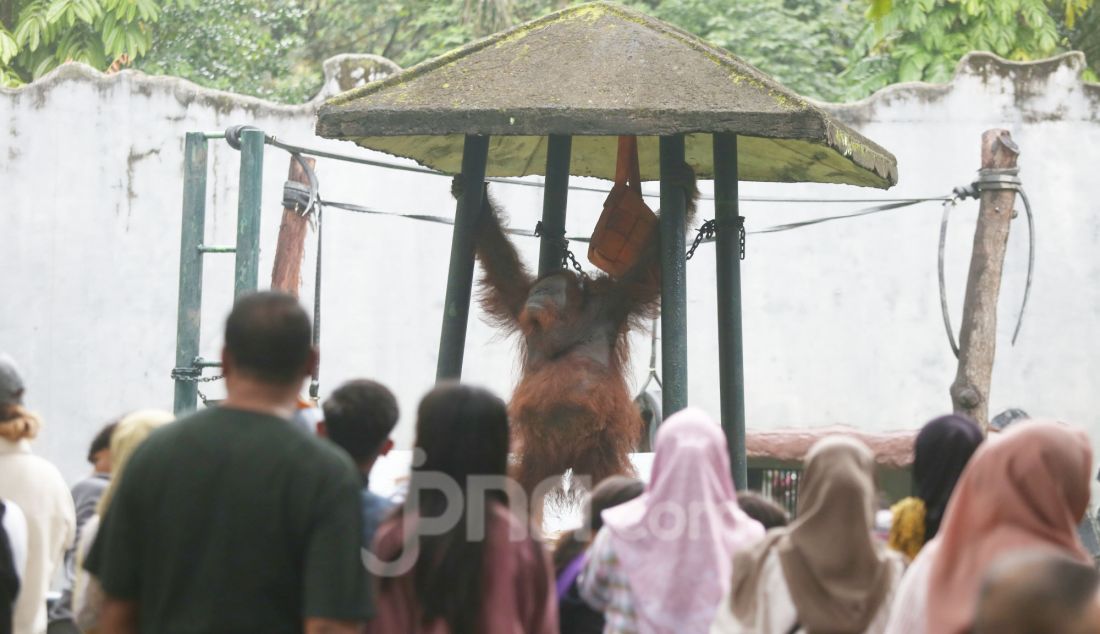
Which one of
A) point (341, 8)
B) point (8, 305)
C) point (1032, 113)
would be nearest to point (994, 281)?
point (1032, 113)

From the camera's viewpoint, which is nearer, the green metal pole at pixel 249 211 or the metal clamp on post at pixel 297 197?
the green metal pole at pixel 249 211

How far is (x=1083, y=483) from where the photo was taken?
2.94 metres

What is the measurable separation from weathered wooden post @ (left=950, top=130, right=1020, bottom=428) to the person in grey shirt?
5.61 m

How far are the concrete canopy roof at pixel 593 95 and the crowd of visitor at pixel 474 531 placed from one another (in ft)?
4.77

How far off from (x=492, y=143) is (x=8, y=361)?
265 centimetres

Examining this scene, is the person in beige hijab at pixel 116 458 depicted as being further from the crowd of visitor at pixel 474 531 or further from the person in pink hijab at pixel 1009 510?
the person in pink hijab at pixel 1009 510

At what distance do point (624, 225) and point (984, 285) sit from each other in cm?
397

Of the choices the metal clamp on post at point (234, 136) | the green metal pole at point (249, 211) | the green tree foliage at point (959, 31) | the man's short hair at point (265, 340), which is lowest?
the man's short hair at point (265, 340)

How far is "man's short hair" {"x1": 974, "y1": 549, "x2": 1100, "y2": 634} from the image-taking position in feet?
6.27

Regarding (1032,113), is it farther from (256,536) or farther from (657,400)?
(256,536)

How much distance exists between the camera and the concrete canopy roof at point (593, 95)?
15.7 feet

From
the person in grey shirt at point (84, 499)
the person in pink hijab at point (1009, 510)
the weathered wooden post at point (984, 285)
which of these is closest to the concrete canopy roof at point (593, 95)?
the person in grey shirt at point (84, 499)

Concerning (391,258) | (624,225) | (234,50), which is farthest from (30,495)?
(234,50)

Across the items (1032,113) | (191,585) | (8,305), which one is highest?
(1032,113)
